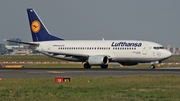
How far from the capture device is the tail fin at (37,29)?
71625 mm

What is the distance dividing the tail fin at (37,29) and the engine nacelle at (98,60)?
9633mm

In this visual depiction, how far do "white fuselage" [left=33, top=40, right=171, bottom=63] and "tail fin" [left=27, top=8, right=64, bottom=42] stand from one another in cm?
185

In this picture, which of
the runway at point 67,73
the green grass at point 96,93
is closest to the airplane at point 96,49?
the runway at point 67,73

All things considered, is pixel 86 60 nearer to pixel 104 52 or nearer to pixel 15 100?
pixel 104 52

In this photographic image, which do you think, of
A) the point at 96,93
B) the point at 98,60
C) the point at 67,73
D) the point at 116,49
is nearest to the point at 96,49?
the point at 116,49

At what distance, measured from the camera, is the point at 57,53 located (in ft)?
217

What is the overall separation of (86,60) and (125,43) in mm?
6344

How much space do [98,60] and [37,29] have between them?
542 inches

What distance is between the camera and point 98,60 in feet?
207

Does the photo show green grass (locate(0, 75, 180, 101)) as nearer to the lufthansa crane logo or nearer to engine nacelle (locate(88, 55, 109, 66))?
engine nacelle (locate(88, 55, 109, 66))

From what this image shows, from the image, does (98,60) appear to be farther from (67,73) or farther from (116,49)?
(67,73)

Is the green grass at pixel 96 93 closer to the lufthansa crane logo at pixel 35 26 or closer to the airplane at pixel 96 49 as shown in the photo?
the airplane at pixel 96 49

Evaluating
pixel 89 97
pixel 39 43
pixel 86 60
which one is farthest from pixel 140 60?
pixel 89 97

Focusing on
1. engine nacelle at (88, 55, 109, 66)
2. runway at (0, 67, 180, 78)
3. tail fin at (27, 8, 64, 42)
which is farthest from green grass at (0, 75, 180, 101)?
tail fin at (27, 8, 64, 42)
